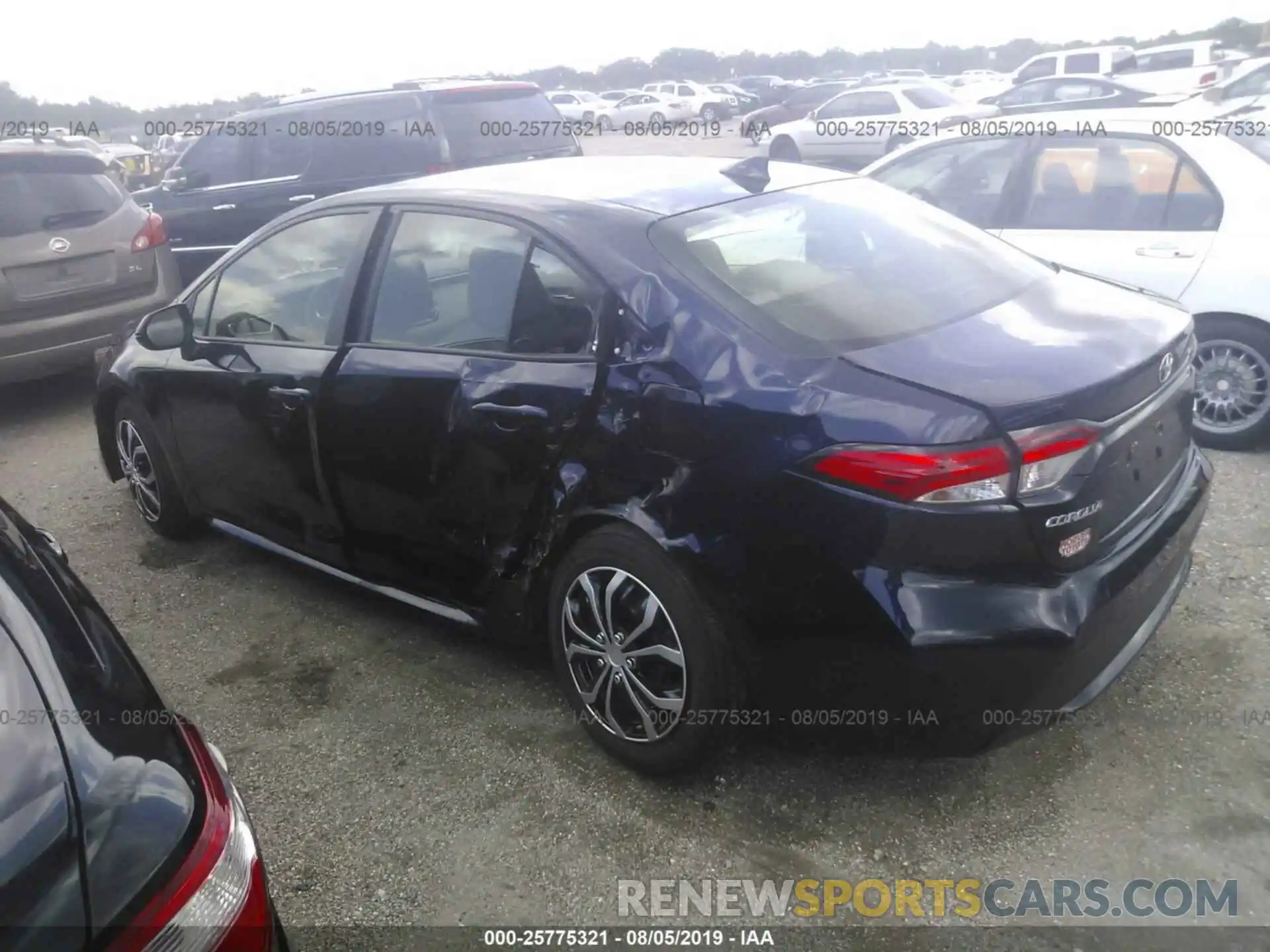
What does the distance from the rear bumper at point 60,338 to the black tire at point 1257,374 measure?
20.0 ft

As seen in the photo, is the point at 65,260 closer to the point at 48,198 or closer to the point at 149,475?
the point at 48,198

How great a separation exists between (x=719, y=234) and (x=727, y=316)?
1.42 ft

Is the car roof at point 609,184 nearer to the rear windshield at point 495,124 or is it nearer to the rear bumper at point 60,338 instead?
the rear bumper at point 60,338

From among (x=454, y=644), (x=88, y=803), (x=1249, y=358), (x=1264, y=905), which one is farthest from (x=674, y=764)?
(x=1249, y=358)

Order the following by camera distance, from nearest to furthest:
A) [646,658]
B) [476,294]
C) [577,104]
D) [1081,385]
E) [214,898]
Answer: [214,898] < [1081,385] < [646,658] < [476,294] < [577,104]

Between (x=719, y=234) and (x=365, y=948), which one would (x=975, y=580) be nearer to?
(x=719, y=234)

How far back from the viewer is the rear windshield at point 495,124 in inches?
317

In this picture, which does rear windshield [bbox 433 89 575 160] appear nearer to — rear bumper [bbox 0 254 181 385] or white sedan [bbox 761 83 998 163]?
rear bumper [bbox 0 254 181 385]

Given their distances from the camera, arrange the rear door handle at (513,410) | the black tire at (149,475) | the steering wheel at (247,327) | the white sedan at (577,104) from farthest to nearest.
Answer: the white sedan at (577,104) → the black tire at (149,475) → the steering wheel at (247,327) → the rear door handle at (513,410)

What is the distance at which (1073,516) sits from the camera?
2.34 m

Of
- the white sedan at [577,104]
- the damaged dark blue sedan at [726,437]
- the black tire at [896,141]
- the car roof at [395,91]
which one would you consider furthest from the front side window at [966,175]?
the white sedan at [577,104]

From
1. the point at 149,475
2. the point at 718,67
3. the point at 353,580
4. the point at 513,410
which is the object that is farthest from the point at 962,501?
the point at 718,67

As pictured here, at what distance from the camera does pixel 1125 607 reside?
2506 millimetres

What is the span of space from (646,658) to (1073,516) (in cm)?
113
